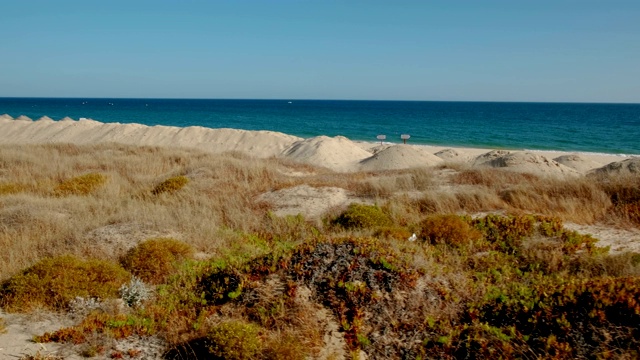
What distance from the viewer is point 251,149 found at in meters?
35.0

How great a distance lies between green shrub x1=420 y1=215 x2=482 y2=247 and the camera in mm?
8422

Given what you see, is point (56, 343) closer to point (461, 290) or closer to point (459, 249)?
point (461, 290)

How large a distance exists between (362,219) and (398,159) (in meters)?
15.6

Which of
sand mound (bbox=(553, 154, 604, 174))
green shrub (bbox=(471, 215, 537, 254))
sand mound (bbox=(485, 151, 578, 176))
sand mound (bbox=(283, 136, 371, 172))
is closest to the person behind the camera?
green shrub (bbox=(471, 215, 537, 254))

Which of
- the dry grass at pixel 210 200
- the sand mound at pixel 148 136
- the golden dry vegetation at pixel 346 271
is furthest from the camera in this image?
the sand mound at pixel 148 136

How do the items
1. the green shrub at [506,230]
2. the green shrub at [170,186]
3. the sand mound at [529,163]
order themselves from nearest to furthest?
the green shrub at [506,230] → the green shrub at [170,186] → the sand mound at [529,163]

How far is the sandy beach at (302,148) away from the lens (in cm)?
2409

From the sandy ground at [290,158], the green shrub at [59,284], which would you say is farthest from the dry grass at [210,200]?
the green shrub at [59,284]

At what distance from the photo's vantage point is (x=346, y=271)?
21.4 ft

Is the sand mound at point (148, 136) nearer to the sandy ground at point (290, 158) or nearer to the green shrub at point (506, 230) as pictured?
the sandy ground at point (290, 158)

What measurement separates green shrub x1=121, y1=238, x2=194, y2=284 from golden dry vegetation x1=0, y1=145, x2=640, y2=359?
2 cm

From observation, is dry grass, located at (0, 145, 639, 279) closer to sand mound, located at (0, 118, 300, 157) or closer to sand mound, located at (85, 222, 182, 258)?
sand mound, located at (85, 222, 182, 258)

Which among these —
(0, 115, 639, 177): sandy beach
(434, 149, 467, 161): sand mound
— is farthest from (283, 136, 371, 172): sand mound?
(434, 149, 467, 161): sand mound

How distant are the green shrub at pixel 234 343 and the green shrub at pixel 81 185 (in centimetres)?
955
